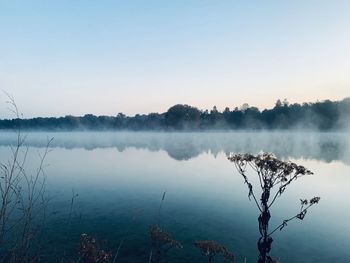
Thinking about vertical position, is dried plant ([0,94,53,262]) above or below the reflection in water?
above

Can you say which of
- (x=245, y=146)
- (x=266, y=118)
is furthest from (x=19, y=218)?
(x=266, y=118)

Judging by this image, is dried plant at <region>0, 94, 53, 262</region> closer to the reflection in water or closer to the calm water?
the calm water

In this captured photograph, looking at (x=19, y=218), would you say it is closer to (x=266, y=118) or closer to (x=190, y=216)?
(x=190, y=216)

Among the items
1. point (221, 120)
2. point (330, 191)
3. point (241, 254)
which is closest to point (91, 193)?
point (241, 254)

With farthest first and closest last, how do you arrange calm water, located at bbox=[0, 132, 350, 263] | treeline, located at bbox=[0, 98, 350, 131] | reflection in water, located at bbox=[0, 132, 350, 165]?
1. treeline, located at bbox=[0, 98, 350, 131]
2. reflection in water, located at bbox=[0, 132, 350, 165]
3. calm water, located at bbox=[0, 132, 350, 263]

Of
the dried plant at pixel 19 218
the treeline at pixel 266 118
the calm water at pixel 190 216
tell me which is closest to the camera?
the dried plant at pixel 19 218

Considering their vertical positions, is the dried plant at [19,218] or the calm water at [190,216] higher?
the dried plant at [19,218]

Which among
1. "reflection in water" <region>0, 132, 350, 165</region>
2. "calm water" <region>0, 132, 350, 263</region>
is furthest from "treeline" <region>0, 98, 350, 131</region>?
"calm water" <region>0, 132, 350, 263</region>

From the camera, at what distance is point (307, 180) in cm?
2664

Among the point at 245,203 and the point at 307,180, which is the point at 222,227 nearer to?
the point at 245,203

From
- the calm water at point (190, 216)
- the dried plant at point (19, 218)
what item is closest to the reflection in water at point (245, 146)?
the calm water at point (190, 216)

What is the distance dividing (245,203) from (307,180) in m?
11.2

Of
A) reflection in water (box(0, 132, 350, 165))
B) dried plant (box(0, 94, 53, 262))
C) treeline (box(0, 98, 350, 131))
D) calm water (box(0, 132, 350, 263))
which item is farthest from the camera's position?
treeline (box(0, 98, 350, 131))

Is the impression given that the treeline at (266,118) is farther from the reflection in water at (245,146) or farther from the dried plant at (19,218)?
the dried plant at (19,218)
